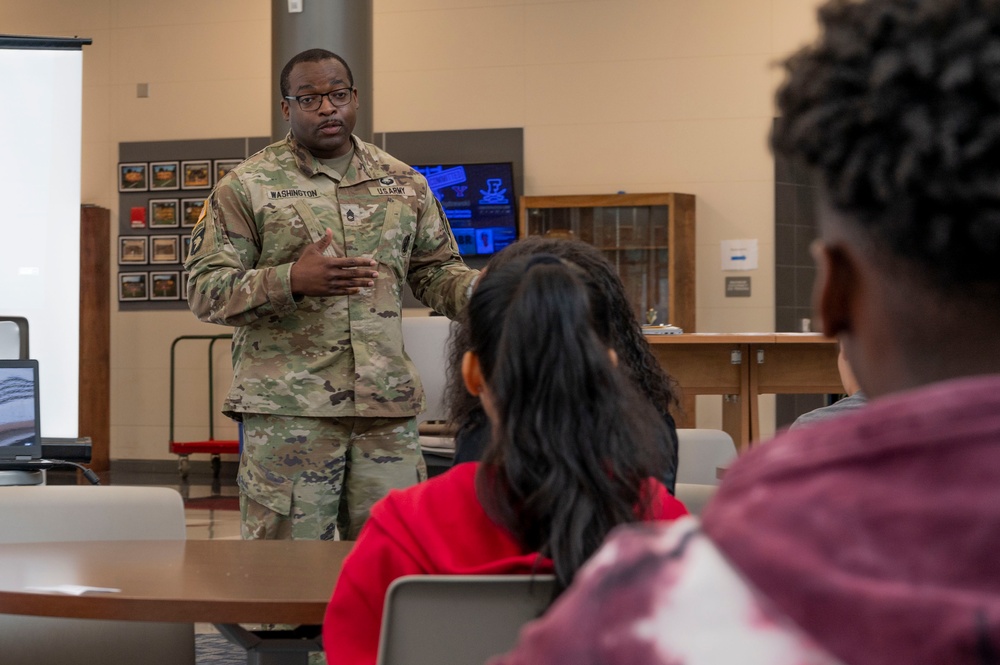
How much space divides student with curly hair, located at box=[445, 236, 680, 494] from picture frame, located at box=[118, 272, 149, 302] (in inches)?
288

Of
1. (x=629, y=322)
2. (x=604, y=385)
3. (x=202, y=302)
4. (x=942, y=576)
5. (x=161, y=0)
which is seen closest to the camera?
(x=942, y=576)

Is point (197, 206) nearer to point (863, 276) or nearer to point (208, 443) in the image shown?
point (208, 443)

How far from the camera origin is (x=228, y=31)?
8.85 meters

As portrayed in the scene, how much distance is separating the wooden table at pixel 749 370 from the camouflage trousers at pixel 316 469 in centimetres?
298

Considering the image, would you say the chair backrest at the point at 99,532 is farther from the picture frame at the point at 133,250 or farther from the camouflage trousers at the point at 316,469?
the picture frame at the point at 133,250

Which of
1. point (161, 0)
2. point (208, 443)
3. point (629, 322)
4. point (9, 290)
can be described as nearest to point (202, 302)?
point (629, 322)

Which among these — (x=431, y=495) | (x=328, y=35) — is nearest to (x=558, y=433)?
(x=431, y=495)

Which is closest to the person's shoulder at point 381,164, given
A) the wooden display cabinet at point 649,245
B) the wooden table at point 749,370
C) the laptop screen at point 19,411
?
the laptop screen at point 19,411

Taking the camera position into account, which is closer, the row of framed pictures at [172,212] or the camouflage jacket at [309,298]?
the camouflage jacket at [309,298]

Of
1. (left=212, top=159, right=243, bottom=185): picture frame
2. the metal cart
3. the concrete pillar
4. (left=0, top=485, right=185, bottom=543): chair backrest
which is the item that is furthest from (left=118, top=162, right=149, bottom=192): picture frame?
(left=0, top=485, right=185, bottom=543): chair backrest

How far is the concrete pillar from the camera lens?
18.8 ft

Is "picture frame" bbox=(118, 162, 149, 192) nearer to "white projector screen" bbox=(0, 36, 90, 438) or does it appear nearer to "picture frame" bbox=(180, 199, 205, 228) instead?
"picture frame" bbox=(180, 199, 205, 228)

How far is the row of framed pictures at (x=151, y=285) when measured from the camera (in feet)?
29.3

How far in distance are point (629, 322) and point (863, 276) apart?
5.10 feet
